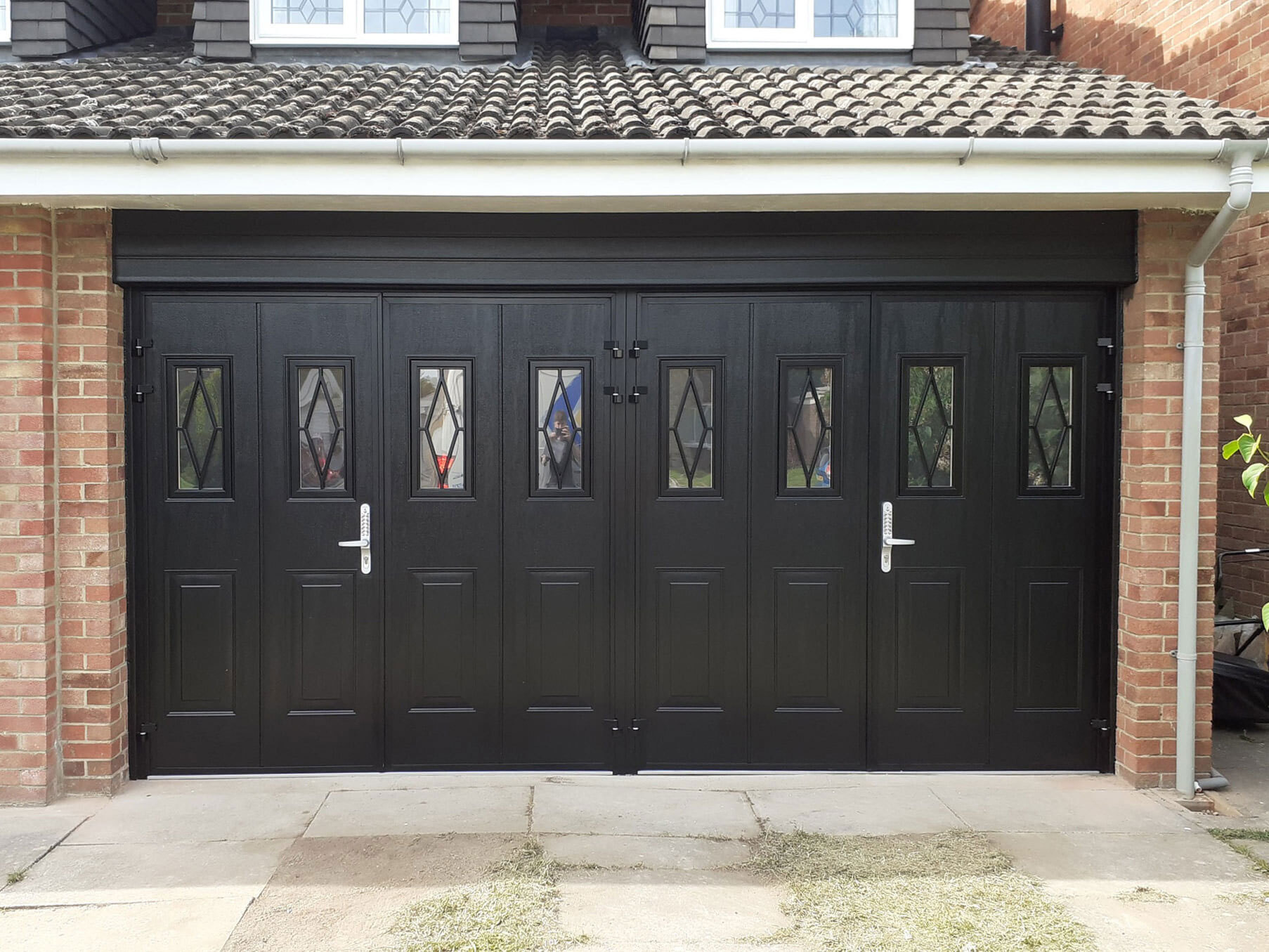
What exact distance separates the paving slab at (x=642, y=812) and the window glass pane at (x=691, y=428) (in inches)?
62.3

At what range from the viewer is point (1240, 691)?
5848 millimetres

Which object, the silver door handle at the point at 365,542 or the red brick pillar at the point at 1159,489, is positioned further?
the silver door handle at the point at 365,542

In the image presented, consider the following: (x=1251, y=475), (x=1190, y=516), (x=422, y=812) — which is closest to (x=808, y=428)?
(x=1190, y=516)

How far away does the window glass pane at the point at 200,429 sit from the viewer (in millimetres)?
5125

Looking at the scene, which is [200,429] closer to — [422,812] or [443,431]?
[443,431]

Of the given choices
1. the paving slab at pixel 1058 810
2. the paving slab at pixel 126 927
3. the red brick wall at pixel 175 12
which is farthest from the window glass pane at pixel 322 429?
the red brick wall at pixel 175 12

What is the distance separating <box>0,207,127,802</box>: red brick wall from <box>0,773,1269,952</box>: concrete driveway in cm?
31

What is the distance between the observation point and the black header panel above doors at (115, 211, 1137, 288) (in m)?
4.94

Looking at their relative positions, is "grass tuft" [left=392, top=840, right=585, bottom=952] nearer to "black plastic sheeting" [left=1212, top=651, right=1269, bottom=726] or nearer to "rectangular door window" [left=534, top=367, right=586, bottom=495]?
"rectangular door window" [left=534, top=367, right=586, bottom=495]

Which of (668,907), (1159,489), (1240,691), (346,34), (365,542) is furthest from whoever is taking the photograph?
(346,34)

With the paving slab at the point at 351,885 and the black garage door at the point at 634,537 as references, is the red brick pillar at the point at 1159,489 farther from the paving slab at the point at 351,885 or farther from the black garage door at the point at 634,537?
the paving slab at the point at 351,885

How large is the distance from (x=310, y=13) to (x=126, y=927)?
19.3 feet

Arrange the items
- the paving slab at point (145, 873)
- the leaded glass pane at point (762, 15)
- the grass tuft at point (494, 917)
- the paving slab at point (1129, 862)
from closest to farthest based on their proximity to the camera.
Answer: the grass tuft at point (494, 917) < the paving slab at point (145, 873) < the paving slab at point (1129, 862) < the leaded glass pane at point (762, 15)

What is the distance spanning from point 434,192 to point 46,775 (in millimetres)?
3395
